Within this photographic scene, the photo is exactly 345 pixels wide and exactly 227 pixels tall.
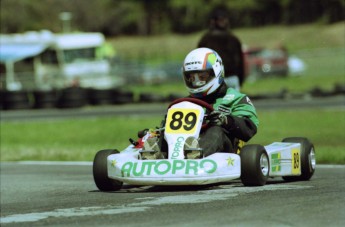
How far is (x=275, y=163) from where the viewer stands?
775 centimetres

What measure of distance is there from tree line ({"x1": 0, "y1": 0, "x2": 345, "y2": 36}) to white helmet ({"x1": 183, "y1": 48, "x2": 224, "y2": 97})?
48871 mm

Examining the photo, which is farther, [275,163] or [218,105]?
[218,105]

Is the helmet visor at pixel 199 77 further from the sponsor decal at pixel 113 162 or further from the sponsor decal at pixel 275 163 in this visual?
the sponsor decal at pixel 113 162

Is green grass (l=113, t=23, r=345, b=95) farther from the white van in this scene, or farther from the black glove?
the black glove

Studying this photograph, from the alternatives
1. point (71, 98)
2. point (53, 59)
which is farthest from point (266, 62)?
point (71, 98)

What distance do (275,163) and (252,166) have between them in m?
0.70

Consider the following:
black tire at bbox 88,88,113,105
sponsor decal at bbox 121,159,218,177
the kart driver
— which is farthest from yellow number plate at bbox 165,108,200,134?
black tire at bbox 88,88,113,105

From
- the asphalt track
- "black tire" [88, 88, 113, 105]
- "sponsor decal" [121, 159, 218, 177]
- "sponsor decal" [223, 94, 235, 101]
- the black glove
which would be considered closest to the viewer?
the asphalt track

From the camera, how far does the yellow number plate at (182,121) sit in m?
7.39

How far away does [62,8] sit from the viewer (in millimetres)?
60062

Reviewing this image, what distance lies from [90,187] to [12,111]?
18.9m

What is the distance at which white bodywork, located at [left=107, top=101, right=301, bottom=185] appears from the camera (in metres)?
6.98

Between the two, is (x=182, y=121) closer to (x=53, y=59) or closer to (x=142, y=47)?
(x=53, y=59)

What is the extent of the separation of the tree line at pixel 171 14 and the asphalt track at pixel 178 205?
49.5 metres
